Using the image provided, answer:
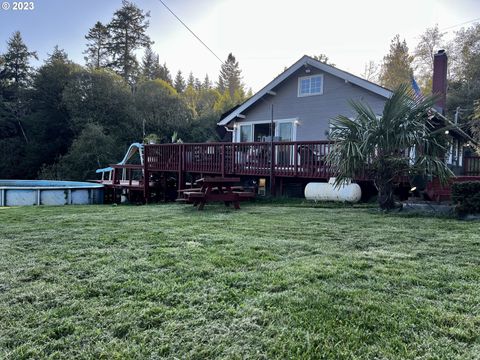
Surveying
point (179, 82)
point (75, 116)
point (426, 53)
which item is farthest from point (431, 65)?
point (179, 82)

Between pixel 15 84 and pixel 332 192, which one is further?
pixel 15 84

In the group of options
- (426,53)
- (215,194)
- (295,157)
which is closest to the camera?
(215,194)

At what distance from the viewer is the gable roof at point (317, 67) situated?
34.9ft

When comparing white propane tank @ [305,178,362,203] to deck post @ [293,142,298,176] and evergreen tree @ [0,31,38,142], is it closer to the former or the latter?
deck post @ [293,142,298,176]

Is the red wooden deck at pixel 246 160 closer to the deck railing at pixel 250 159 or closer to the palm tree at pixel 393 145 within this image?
the deck railing at pixel 250 159

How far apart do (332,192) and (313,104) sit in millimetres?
5209

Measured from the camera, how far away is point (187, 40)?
39.0 ft

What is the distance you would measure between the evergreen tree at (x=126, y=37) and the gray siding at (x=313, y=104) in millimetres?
25768

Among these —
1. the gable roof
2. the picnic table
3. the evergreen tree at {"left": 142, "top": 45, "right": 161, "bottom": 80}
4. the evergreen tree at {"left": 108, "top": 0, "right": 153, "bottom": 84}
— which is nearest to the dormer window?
the gable roof

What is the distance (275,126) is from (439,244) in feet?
32.6

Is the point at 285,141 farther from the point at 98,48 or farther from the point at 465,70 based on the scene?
the point at 98,48

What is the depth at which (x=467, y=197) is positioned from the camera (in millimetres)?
5820

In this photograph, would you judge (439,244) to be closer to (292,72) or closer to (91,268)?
(91,268)

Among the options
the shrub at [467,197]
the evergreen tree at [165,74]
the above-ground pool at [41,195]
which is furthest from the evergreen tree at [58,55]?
the shrub at [467,197]
